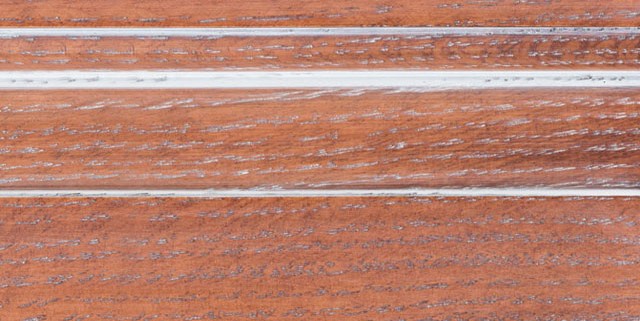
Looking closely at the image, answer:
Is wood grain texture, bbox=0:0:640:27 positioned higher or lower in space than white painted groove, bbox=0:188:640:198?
higher

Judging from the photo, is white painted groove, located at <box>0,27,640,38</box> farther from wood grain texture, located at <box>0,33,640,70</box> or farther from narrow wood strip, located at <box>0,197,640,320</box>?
narrow wood strip, located at <box>0,197,640,320</box>

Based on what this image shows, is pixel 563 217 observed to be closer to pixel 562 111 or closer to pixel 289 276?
pixel 562 111

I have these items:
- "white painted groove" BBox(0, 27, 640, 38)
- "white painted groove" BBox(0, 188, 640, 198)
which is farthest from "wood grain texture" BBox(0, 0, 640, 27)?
"white painted groove" BBox(0, 188, 640, 198)

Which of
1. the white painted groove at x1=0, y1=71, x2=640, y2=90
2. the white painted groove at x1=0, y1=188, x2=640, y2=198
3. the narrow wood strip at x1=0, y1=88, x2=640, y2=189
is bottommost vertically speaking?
the white painted groove at x1=0, y1=188, x2=640, y2=198

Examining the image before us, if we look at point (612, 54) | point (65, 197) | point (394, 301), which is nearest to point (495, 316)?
point (394, 301)

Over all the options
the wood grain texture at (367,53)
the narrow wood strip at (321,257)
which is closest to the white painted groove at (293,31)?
the wood grain texture at (367,53)

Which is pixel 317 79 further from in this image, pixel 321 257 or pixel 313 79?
pixel 321 257
